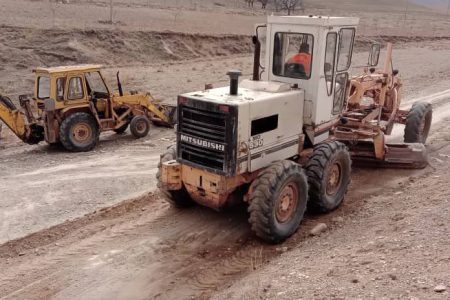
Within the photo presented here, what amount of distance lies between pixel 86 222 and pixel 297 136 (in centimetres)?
359

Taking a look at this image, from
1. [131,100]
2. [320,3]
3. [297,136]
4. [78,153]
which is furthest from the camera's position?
[320,3]

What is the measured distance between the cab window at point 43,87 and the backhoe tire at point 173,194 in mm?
5482

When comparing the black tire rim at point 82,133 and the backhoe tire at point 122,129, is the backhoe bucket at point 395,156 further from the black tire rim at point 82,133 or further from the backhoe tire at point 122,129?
the black tire rim at point 82,133

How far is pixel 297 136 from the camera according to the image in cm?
843

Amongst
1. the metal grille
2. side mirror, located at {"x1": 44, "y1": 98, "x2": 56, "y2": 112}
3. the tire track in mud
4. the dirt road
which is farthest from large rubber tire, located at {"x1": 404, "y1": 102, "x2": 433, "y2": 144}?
side mirror, located at {"x1": 44, "y1": 98, "x2": 56, "y2": 112}

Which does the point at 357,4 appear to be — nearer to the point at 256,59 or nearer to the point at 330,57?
the point at 330,57

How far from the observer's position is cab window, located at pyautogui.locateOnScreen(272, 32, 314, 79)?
8312mm

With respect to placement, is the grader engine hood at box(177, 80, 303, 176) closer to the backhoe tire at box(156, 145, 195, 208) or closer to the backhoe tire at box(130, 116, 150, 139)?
the backhoe tire at box(156, 145, 195, 208)

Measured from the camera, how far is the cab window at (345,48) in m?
8.55

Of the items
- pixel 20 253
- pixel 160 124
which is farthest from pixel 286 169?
pixel 160 124

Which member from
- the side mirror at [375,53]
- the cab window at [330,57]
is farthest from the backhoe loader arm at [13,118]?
the side mirror at [375,53]

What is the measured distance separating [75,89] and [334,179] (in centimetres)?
720

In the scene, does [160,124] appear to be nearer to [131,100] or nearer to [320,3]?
[131,100]

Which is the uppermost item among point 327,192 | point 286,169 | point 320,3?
point 320,3
